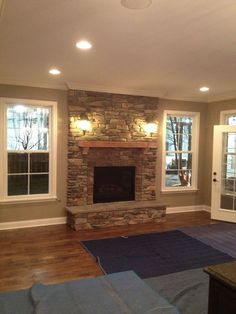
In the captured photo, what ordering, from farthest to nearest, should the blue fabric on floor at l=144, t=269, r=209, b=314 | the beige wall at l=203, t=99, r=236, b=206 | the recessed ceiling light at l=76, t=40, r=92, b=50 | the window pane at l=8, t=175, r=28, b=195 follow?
the beige wall at l=203, t=99, r=236, b=206 < the window pane at l=8, t=175, r=28, b=195 < the recessed ceiling light at l=76, t=40, r=92, b=50 < the blue fabric on floor at l=144, t=269, r=209, b=314

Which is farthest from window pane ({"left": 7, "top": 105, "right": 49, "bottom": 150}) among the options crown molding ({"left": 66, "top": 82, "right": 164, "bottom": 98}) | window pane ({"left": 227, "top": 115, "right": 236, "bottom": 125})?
window pane ({"left": 227, "top": 115, "right": 236, "bottom": 125})

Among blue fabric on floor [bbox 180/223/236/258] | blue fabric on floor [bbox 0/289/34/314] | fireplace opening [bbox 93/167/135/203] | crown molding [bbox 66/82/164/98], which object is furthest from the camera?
fireplace opening [bbox 93/167/135/203]

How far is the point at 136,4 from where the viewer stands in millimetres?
2127

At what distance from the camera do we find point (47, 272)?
3463mm

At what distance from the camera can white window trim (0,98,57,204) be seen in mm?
5022

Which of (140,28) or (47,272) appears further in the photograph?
(47,272)

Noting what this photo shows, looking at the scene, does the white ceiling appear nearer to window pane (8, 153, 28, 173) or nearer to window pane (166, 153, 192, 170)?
window pane (8, 153, 28, 173)

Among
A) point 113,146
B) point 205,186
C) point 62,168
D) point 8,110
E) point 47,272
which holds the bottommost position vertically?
point 47,272

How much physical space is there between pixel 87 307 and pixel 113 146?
11.0 feet

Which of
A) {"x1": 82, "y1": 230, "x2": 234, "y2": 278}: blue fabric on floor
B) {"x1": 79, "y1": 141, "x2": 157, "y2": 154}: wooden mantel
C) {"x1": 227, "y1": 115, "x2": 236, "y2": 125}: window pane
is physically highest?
{"x1": 227, "y1": 115, "x2": 236, "y2": 125}: window pane

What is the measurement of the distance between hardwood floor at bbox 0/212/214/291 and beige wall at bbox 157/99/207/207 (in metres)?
0.74

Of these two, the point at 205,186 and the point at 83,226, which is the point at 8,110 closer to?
the point at 83,226

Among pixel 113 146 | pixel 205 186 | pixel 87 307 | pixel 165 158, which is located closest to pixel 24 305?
pixel 87 307

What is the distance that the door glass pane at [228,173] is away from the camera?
5863 millimetres
